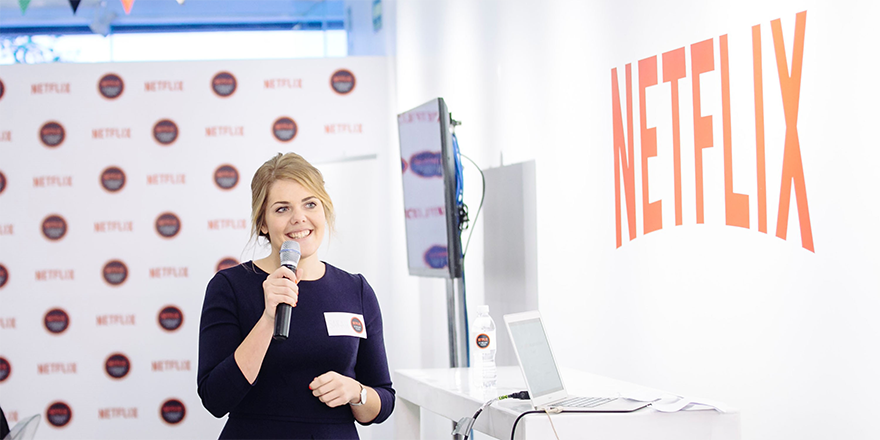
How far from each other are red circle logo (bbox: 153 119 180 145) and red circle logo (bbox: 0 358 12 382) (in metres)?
1.37

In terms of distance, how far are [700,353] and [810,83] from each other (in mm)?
778

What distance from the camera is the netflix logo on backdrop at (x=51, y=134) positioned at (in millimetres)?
3859

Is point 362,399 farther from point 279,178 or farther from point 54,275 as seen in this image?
point 54,275

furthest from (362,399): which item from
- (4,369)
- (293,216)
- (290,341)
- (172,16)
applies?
(172,16)

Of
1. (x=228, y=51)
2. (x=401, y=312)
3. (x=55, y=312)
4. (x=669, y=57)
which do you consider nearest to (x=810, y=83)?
(x=669, y=57)

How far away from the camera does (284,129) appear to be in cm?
396

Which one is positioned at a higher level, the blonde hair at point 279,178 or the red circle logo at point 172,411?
the blonde hair at point 279,178

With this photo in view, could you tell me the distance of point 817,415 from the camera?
171 centimetres

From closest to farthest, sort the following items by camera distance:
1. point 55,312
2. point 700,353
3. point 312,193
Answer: point 312,193
point 700,353
point 55,312

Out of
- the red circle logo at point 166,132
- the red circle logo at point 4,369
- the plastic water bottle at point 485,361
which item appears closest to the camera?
the plastic water bottle at point 485,361

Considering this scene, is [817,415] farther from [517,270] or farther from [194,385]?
[194,385]

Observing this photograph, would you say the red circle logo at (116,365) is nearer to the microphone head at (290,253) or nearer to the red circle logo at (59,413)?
the red circle logo at (59,413)

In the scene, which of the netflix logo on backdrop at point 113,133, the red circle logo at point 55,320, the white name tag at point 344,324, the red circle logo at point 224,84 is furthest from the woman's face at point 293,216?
the red circle logo at point 55,320

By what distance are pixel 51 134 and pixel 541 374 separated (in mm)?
3238
